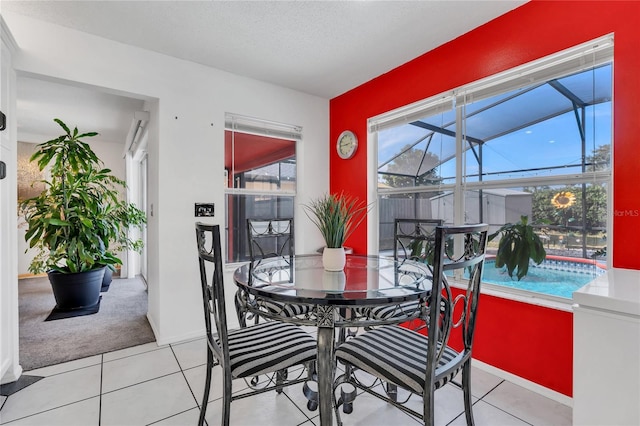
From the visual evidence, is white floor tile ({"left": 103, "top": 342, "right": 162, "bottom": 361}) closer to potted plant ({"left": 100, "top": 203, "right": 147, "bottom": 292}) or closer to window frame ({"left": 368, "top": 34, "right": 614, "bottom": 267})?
potted plant ({"left": 100, "top": 203, "right": 147, "bottom": 292})

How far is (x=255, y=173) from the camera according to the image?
328 cm

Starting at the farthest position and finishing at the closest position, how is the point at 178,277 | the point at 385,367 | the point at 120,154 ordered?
the point at 120,154
the point at 178,277
the point at 385,367

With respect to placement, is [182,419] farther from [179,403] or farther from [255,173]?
[255,173]

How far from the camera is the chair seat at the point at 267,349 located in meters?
1.36

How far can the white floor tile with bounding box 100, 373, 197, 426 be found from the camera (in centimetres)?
168

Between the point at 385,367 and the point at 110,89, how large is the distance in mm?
2784

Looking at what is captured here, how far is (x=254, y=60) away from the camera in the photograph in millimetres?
2729

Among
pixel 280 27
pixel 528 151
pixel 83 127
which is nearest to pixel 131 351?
pixel 280 27

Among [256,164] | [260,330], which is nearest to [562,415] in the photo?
[260,330]

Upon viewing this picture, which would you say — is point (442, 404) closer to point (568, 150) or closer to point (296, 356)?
point (296, 356)

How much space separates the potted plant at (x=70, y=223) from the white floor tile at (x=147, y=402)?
2.01 m

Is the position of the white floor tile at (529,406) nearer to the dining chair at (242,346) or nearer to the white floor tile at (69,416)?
the dining chair at (242,346)

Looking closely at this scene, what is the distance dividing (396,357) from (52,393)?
2129mm

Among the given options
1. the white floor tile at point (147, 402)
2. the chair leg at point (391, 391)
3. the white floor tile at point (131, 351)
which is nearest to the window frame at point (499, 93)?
the chair leg at point (391, 391)
